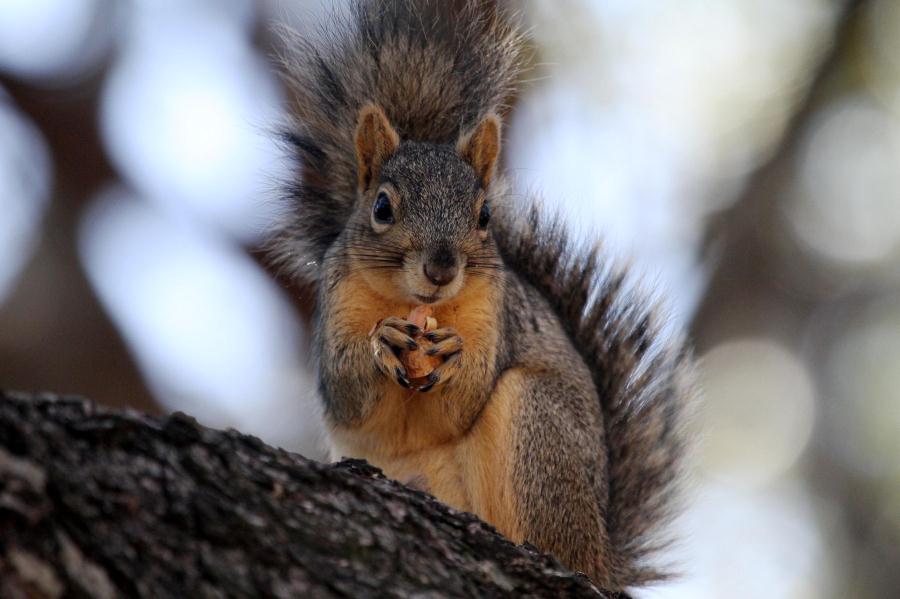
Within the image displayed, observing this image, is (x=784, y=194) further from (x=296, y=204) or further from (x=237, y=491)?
(x=237, y=491)

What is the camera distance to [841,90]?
3.70 m

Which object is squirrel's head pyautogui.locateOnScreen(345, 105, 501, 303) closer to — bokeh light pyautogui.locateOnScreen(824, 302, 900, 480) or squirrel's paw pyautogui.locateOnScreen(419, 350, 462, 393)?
squirrel's paw pyautogui.locateOnScreen(419, 350, 462, 393)

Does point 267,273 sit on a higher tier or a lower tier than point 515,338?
higher

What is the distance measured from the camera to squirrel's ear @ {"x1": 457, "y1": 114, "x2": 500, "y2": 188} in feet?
9.51

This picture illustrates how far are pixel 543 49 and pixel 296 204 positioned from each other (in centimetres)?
144

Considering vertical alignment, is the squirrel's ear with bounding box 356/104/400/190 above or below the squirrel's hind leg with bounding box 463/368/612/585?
above

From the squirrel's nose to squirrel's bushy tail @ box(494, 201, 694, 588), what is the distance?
28.5 inches

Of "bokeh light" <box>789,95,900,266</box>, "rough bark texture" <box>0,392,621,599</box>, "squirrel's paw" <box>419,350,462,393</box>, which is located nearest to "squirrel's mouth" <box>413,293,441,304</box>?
"squirrel's paw" <box>419,350,462,393</box>

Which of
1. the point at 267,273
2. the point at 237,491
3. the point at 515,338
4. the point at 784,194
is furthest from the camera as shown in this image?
the point at 784,194

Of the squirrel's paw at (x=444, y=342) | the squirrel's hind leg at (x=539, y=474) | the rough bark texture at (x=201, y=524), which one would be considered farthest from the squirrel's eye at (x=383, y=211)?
the rough bark texture at (x=201, y=524)

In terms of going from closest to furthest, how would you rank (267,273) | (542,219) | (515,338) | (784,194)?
(515,338) < (542,219) < (267,273) < (784,194)

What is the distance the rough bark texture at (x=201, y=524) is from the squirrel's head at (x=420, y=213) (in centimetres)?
87

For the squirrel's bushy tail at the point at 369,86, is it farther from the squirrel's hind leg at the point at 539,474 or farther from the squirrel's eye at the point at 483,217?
the squirrel's hind leg at the point at 539,474

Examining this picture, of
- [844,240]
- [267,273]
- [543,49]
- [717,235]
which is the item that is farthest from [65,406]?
[844,240]
